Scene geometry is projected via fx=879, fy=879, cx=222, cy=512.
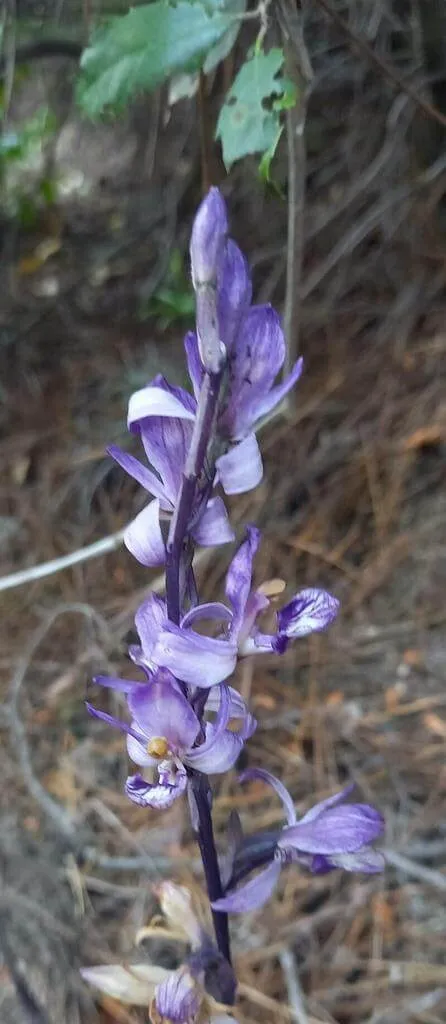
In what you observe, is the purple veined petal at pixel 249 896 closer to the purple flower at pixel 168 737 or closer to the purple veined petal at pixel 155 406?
the purple flower at pixel 168 737

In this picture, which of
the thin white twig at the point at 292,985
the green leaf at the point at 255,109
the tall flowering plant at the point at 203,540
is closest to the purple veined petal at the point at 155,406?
the tall flowering plant at the point at 203,540

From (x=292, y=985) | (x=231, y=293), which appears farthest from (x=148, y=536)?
(x=292, y=985)

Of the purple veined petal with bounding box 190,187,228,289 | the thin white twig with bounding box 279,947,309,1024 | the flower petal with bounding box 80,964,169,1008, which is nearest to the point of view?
the purple veined petal with bounding box 190,187,228,289

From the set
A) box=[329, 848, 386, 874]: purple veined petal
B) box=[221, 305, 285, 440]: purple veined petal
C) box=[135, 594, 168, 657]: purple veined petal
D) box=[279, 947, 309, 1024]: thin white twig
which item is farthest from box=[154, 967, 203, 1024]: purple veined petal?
box=[279, 947, 309, 1024]: thin white twig

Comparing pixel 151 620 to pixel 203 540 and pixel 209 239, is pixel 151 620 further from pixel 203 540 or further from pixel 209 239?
pixel 209 239

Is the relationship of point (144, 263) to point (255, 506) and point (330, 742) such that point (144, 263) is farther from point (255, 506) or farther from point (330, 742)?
point (330, 742)

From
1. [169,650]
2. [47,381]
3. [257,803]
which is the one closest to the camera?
[169,650]

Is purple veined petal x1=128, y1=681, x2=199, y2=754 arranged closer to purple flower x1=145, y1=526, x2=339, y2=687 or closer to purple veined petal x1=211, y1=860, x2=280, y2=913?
purple flower x1=145, y1=526, x2=339, y2=687

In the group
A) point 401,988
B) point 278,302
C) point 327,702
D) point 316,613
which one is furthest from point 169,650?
point 278,302
